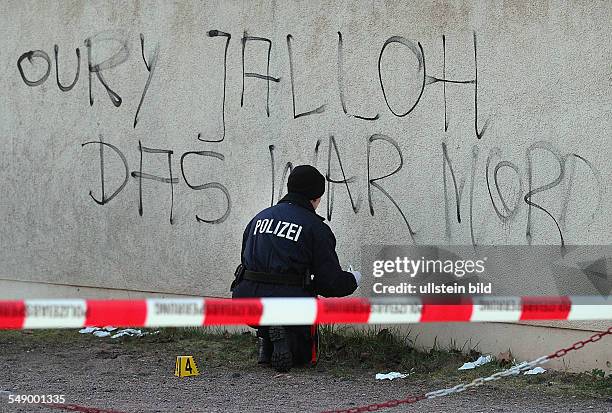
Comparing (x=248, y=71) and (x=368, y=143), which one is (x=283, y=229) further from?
(x=248, y=71)

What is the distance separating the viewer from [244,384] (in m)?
7.13

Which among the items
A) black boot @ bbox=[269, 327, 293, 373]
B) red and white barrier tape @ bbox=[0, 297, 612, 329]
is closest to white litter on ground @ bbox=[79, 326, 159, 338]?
black boot @ bbox=[269, 327, 293, 373]

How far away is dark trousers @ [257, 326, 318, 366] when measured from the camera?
7379 mm

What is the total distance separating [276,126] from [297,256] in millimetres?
1496

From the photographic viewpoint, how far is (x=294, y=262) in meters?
7.17

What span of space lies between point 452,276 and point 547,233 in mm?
759

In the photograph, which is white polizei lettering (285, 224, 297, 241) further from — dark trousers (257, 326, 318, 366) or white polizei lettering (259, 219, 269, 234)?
dark trousers (257, 326, 318, 366)

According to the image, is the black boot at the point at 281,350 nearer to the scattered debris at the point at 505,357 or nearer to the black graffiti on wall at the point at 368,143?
the black graffiti on wall at the point at 368,143

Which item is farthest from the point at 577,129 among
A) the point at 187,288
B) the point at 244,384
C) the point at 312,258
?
the point at 187,288

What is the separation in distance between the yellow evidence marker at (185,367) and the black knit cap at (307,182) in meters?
1.29

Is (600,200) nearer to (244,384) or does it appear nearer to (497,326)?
(497,326)

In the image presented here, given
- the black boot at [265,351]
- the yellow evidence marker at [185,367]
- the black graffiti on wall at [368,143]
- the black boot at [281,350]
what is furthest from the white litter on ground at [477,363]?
the yellow evidence marker at [185,367]

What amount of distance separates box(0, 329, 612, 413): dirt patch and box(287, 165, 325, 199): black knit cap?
1.12 meters

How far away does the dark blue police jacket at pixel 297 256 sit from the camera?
7148 millimetres
